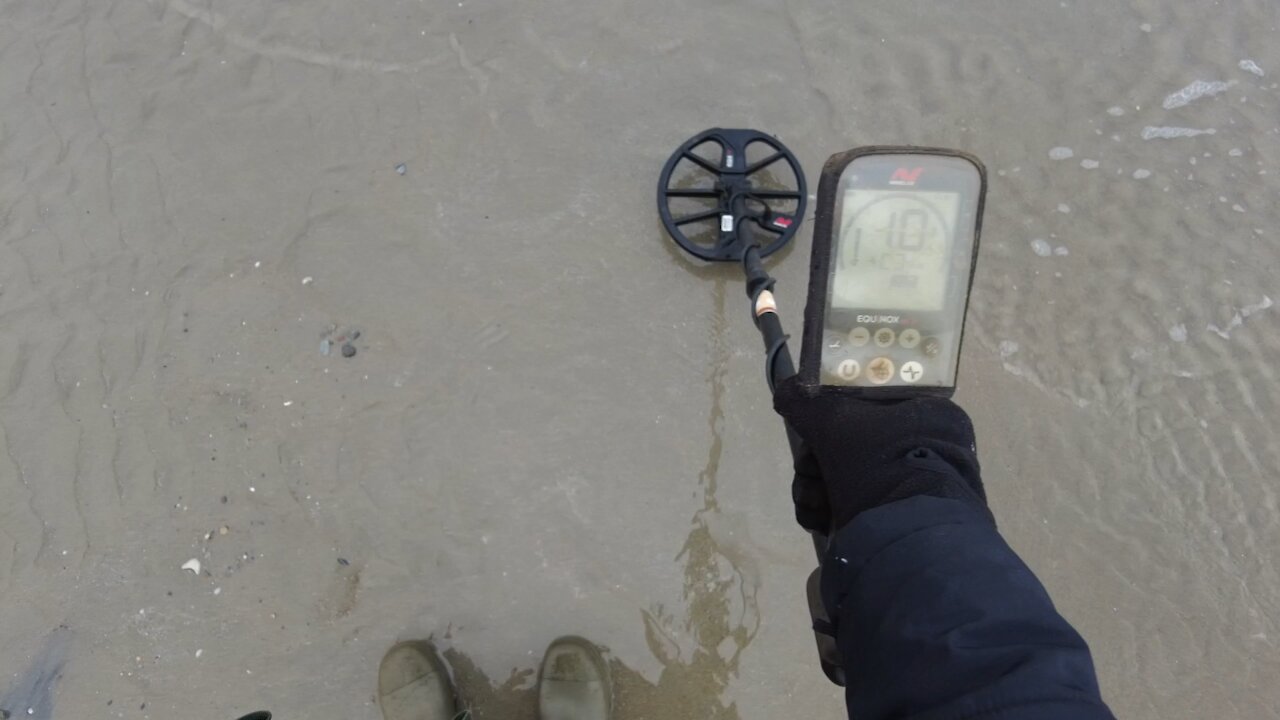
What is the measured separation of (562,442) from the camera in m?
2.09

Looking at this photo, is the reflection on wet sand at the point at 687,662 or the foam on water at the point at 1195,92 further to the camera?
the foam on water at the point at 1195,92

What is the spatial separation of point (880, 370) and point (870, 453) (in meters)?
0.19

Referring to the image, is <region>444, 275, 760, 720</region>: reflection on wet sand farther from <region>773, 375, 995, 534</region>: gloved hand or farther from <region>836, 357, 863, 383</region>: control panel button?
<region>836, 357, 863, 383</region>: control panel button

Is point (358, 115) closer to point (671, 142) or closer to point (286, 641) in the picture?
point (671, 142)

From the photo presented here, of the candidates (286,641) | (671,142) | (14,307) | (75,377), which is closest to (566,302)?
(671,142)

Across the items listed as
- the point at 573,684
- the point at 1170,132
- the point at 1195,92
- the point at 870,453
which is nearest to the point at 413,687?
the point at 573,684

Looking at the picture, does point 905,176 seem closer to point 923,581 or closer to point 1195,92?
point 923,581

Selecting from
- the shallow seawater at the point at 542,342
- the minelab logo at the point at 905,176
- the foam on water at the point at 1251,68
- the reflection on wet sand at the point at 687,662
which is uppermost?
the minelab logo at the point at 905,176

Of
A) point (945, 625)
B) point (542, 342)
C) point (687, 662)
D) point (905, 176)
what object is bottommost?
point (687, 662)

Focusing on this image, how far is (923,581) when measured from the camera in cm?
106

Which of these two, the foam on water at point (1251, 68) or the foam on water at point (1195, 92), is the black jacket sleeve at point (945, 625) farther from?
the foam on water at point (1251, 68)

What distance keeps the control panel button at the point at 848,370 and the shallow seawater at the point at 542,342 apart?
0.76 meters

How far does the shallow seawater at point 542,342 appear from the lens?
2.02 metres

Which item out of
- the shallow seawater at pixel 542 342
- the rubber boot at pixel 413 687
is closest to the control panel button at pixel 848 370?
the shallow seawater at pixel 542 342
